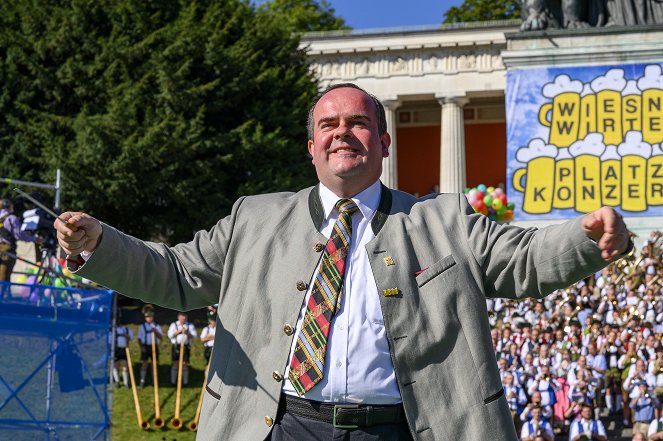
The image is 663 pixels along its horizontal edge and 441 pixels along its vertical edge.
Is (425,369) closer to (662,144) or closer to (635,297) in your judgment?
(635,297)

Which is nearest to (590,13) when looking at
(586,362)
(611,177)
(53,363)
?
(611,177)

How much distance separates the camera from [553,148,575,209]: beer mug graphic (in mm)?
22031

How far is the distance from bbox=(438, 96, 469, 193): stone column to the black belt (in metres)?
43.2

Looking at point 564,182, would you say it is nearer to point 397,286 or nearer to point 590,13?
point 590,13

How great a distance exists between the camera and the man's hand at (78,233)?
324 cm

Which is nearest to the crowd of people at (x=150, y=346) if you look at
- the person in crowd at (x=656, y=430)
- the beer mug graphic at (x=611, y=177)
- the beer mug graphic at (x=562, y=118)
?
the beer mug graphic at (x=562, y=118)

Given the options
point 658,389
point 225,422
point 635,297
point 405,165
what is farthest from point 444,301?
point 405,165

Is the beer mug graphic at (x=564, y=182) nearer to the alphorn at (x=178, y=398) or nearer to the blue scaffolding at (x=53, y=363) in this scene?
the alphorn at (x=178, y=398)

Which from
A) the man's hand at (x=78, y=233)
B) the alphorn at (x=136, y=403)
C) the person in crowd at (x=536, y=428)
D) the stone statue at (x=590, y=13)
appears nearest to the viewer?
the man's hand at (x=78, y=233)

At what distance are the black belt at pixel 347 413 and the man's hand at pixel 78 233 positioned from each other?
32.1 inches

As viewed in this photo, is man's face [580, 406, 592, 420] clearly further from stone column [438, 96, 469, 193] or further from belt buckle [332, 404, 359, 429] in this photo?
stone column [438, 96, 469, 193]

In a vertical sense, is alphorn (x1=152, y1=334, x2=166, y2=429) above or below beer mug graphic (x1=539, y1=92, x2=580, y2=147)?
below

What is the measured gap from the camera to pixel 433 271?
11.4 feet

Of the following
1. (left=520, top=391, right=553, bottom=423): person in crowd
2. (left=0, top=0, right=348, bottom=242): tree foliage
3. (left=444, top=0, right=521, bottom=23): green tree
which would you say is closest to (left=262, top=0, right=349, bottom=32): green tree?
(left=444, top=0, right=521, bottom=23): green tree
